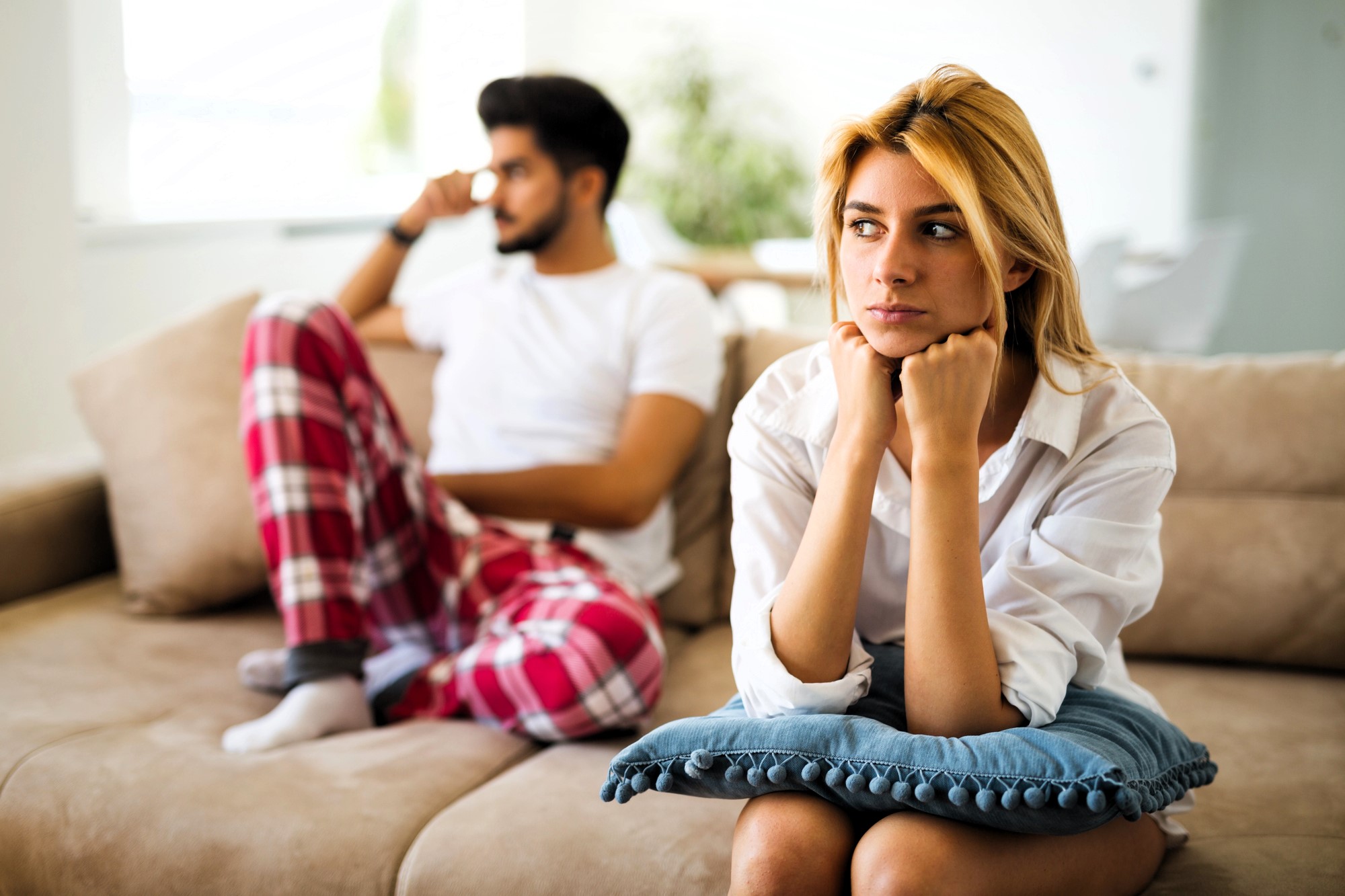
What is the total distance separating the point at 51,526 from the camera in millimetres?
1830

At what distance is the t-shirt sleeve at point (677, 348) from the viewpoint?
5.76ft

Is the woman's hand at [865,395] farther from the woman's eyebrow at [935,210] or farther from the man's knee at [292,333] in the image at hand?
the man's knee at [292,333]

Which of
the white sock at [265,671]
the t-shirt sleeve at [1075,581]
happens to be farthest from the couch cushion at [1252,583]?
the white sock at [265,671]

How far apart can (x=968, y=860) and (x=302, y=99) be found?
3907 millimetres

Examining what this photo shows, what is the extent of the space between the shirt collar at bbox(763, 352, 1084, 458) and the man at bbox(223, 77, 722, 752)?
1.50 feet

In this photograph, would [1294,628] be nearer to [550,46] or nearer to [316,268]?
[316,268]

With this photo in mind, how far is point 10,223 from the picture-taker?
89.4 inches

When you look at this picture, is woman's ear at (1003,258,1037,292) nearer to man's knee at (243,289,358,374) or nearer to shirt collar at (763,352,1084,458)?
shirt collar at (763,352,1084,458)

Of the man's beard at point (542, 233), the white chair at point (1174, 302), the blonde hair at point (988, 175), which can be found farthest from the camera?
the white chair at point (1174, 302)

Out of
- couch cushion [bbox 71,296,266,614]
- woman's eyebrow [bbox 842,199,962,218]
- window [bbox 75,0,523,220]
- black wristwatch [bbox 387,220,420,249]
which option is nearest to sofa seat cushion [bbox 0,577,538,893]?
couch cushion [bbox 71,296,266,614]

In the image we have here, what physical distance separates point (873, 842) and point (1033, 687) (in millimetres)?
201

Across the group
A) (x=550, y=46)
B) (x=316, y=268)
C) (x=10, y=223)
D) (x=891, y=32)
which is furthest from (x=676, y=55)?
(x=10, y=223)

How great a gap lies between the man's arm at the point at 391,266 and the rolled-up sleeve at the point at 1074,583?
1.33 meters

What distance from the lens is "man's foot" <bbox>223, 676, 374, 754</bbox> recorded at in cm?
139
